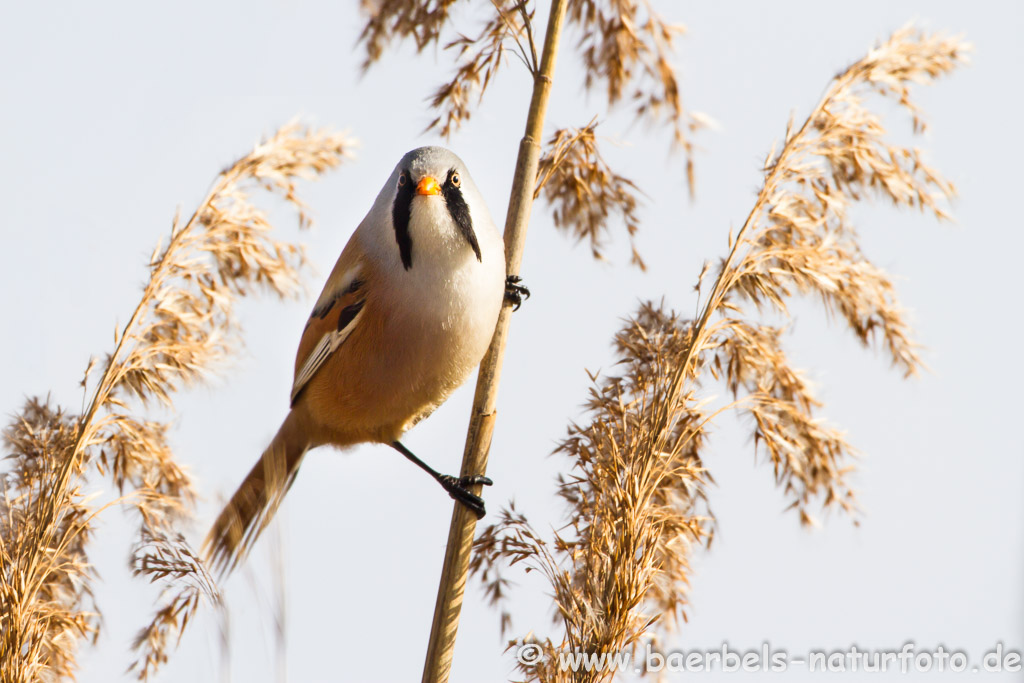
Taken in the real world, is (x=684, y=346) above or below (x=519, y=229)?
below

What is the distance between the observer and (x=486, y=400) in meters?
2.03

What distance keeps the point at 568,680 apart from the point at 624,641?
0.12 meters

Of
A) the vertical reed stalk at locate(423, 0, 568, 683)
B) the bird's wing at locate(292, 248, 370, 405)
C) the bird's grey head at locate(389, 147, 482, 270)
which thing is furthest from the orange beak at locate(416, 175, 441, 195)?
the bird's wing at locate(292, 248, 370, 405)

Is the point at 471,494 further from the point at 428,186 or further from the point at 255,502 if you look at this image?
the point at 428,186

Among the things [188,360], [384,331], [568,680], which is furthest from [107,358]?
[568,680]

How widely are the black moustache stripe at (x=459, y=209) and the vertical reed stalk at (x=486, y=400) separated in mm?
112

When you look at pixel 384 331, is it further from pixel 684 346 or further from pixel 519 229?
pixel 684 346

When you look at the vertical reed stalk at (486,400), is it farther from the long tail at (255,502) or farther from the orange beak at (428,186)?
the long tail at (255,502)


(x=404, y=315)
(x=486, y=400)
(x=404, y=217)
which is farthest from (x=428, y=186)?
(x=486, y=400)

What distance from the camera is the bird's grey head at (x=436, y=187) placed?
2255 mm

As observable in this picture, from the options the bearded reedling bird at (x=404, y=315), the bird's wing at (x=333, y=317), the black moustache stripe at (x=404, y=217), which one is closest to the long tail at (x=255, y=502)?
the bearded reedling bird at (x=404, y=315)

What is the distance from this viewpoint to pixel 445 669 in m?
1.76

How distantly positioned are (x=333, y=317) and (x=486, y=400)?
865mm

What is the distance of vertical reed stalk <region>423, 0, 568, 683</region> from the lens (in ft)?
5.83
